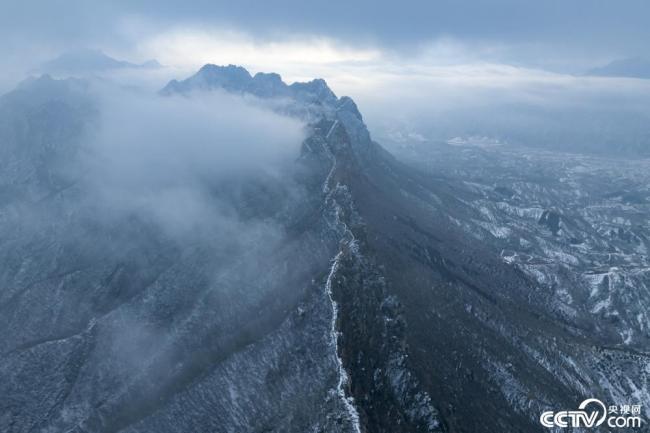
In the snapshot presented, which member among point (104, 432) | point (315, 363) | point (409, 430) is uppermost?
point (315, 363)

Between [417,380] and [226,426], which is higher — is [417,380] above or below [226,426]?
above

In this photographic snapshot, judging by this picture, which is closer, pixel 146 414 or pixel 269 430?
pixel 269 430

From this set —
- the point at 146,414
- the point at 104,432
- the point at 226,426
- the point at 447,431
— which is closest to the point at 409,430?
the point at 447,431

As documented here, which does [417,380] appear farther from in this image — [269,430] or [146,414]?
[146,414]

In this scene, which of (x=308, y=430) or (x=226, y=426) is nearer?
(x=308, y=430)

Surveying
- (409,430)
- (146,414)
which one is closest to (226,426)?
(146,414)

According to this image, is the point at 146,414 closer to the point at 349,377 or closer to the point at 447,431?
the point at 349,377

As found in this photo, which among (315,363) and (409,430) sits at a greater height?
(315,363)

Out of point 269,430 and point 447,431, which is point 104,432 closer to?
point 269,430
